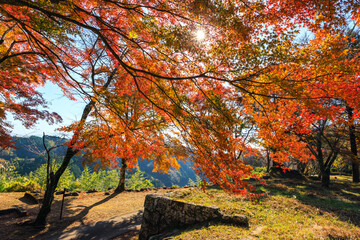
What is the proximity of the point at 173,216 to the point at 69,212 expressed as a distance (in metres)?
6.05

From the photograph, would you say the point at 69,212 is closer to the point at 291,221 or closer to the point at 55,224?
the point at 55,224

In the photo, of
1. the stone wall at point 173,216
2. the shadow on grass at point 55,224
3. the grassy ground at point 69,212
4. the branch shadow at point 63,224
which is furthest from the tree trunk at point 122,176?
the stone wall at point 173,216

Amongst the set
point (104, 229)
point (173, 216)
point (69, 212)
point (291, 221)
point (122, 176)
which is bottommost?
point (69, 212)

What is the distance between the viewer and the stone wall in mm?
4422

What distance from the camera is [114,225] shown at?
6.25 metres

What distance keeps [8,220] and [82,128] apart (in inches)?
201

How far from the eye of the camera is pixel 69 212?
24.9 feet

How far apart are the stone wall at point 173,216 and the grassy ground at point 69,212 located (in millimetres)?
1020

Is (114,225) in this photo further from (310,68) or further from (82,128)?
(310,68)

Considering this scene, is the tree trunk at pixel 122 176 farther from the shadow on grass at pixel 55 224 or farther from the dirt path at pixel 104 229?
the dirt path at pixel 104 229

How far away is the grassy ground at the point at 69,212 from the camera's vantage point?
562cm

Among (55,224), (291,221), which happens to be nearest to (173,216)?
(291,221)

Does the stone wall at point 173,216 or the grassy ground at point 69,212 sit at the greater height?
the stone wall at point 173,216

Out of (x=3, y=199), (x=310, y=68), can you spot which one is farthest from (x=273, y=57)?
(x=3, y=199)
